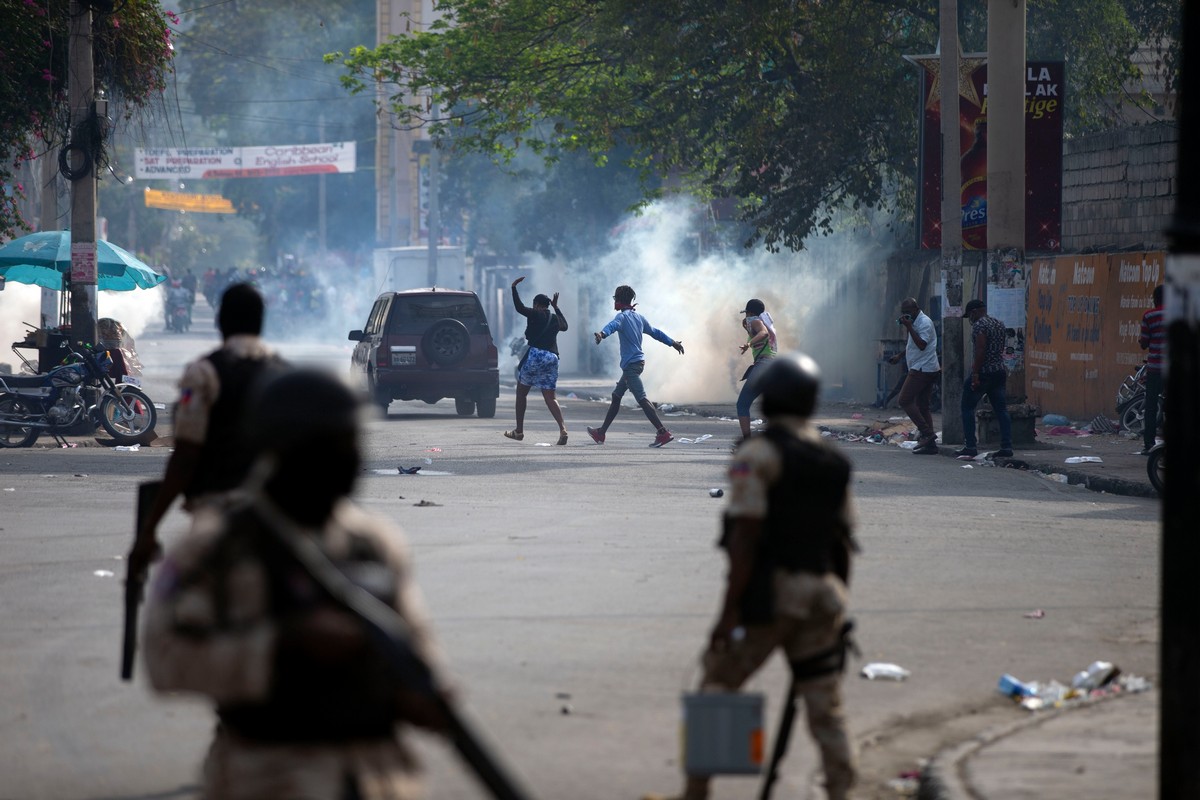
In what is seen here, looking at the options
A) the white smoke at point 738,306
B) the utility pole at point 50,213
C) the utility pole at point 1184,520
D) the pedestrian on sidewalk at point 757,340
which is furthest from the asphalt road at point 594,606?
the white smoke at point 738,306

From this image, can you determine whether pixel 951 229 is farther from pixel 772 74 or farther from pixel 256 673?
pixel 256 673

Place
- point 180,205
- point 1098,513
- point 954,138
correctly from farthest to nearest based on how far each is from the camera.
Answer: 1. point 180,205
2. point 954,138
3. point 1098,513

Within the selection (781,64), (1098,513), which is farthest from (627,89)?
(1098,513)

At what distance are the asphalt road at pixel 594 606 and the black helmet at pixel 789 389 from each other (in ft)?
5.10

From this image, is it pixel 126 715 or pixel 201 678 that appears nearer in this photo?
pixel 201 678

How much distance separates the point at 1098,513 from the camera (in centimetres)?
1385

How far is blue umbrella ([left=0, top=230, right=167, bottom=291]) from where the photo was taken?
23.5 metres

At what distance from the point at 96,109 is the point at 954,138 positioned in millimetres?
10625

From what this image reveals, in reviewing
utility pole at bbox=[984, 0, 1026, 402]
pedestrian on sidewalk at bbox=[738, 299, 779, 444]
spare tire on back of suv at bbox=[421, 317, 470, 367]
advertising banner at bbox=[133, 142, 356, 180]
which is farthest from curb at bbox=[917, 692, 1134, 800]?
advertising banner at bbox=[133, 142, 356, 180]

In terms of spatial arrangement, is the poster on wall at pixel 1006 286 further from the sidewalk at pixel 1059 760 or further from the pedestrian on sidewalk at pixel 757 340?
the sidewalk at pixel 1059 760

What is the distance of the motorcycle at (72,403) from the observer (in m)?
19.3

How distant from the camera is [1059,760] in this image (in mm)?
5992

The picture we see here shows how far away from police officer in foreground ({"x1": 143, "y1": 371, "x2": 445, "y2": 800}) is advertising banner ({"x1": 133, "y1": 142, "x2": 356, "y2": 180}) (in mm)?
60873

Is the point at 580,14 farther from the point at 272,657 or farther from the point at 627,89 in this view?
the point at 272,657
